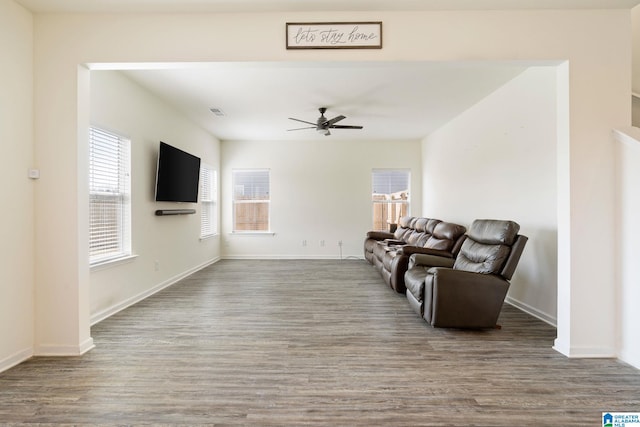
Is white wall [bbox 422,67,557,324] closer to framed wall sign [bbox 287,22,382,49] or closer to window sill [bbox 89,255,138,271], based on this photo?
framed wall sign [bbox 287,22,382,49]

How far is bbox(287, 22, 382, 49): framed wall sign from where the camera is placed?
2.44 m

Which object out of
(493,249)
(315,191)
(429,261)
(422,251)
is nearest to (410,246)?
(422,251)

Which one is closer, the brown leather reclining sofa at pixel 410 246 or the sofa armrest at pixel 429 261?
the sofa armrest at pixel 429 261

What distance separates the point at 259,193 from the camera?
728 centimetres

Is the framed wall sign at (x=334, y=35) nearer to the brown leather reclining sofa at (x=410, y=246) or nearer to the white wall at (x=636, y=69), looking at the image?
the brown leather reclining sofa at (x=410, y=246)

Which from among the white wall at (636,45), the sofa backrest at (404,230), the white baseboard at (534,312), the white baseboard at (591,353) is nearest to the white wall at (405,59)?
the white baseboard at (591,353)

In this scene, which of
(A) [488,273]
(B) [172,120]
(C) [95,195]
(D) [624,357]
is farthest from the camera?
(B) [172,120]

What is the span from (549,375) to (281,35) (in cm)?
324

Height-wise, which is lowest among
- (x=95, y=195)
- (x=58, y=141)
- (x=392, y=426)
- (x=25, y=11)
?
(x=392, y=426)

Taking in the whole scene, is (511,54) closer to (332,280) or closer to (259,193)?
(332,280)

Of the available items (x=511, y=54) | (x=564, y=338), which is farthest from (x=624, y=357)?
(x=511, y=54)

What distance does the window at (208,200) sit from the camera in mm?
6166

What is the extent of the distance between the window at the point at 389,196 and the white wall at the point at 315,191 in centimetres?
16


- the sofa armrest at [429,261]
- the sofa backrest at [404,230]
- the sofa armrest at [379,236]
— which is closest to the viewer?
the sofa armrest at [429,261]
